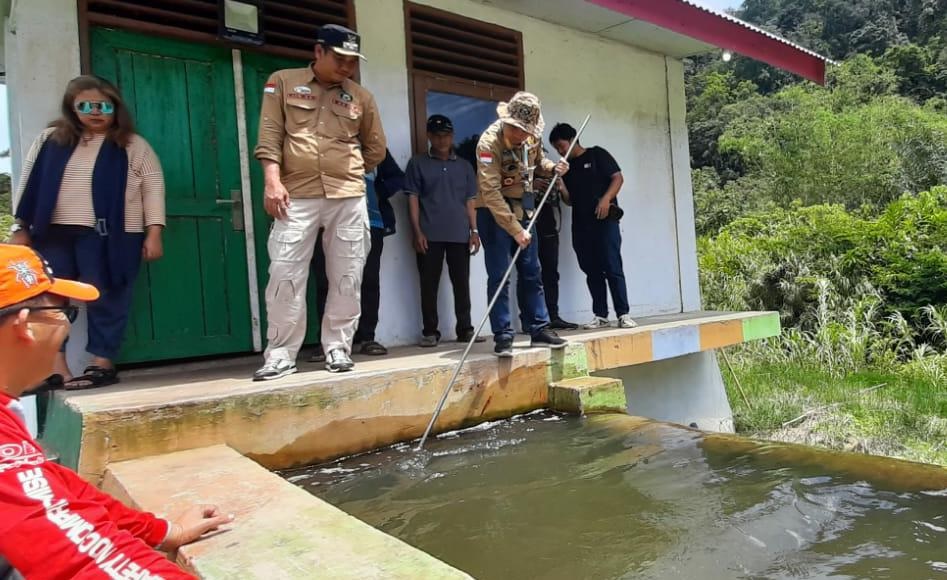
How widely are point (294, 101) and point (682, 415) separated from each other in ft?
14.2

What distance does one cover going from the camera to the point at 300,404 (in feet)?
9.34

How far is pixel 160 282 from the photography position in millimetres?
3865

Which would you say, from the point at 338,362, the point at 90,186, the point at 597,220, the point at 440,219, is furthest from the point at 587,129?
the point at 90,186

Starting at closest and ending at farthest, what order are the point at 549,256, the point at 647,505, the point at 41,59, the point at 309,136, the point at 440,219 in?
1. the point at 647,505
2. the point at 309,136
3. the point at 41,59
4. the point at 440,219
5. the point at 549,256

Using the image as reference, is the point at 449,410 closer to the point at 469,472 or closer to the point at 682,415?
the point at 469,472

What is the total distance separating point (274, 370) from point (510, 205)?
1671mm

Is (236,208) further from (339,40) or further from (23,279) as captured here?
(23,279)

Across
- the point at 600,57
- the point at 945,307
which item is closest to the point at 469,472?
the point at 600,57

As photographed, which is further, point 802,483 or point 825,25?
point 825,25

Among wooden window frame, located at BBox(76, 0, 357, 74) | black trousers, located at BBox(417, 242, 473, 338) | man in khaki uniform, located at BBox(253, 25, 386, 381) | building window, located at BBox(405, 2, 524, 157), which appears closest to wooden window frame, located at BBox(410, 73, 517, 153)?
building window, located at BBox(405, 2, 524, 157)

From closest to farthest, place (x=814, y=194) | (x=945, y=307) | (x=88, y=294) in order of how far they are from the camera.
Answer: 1. (x=88, y=294)
2. (x=945, y=307)
3. (x=814, y=194)

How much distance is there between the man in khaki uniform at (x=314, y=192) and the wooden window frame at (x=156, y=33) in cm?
96

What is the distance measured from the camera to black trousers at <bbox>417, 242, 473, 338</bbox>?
4.64 metres

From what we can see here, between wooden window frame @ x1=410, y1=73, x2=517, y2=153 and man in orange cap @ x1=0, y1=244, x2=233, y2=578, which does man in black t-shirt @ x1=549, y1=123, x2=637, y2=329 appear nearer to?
wooden window frame @ x1=410, y1=73, x2=517, y2=153
